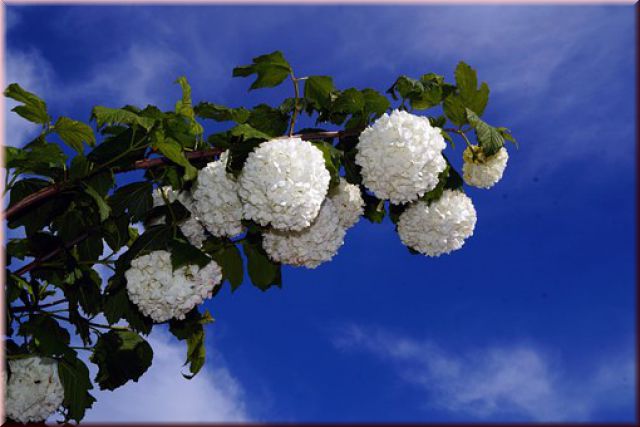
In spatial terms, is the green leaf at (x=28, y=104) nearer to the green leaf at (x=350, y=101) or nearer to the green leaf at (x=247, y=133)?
the green leaf at (x=247, y=133)

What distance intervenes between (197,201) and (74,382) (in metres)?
1.39

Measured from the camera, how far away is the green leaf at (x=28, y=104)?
3.42 meters

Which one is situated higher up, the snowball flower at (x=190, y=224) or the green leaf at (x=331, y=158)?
the green leaf at (x=331, y=158)

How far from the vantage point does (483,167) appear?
375 centimetres

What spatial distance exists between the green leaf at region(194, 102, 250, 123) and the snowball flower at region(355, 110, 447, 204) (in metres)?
0.63

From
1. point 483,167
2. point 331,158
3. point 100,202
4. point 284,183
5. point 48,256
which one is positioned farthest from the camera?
point 48,256

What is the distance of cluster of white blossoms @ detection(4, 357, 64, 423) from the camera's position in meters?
3.81

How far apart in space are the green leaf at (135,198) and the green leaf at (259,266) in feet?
1.92

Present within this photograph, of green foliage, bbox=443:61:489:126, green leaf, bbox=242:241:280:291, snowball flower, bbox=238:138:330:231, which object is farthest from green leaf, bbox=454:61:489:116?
green leaf, bbox=242:241:280:291

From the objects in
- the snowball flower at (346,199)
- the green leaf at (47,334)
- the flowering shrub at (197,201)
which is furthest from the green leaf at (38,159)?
the snowball flower at (346,199)

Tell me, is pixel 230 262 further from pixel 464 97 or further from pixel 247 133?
pixel 464 97

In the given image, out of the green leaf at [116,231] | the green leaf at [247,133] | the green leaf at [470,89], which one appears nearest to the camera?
the green leaf at [247,133]

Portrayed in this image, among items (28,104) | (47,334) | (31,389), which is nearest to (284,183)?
(28,104)

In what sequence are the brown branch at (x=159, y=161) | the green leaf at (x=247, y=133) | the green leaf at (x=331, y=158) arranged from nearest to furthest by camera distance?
1. the green leaf at (x=247, y=133)
2. the green leaf at (x=331, y=158)
3. the brown branch at (x=159, y=161)
